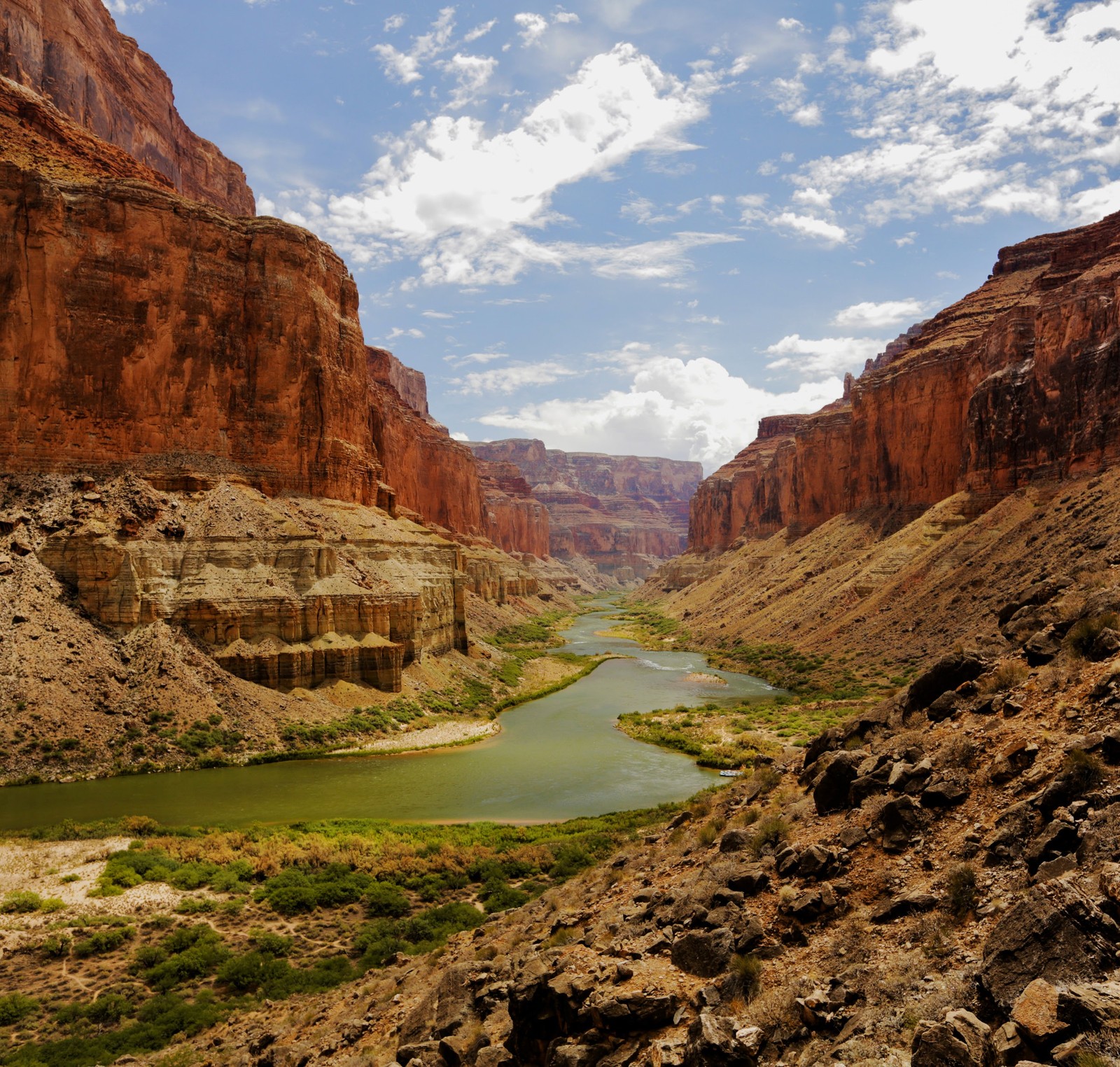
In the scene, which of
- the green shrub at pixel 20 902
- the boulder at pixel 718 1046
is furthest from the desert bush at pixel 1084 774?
the green shrub at pixel 20 902

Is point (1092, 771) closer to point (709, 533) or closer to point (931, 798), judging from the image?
point (931, 798)

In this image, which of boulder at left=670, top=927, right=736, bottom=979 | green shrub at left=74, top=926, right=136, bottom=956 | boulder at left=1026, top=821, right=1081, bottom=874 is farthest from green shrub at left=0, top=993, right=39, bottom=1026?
boulder at left=1026, top=821, right=1081, bottom=874

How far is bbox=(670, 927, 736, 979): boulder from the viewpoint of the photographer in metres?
8.34

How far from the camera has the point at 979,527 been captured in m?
54.7

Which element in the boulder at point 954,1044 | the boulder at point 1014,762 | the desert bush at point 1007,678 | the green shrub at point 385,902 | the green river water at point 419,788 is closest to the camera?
the boulder at point 954,1044

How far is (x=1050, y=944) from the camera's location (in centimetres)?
570

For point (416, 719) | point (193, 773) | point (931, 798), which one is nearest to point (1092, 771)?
point (931, 798)

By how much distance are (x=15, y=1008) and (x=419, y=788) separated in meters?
18.3

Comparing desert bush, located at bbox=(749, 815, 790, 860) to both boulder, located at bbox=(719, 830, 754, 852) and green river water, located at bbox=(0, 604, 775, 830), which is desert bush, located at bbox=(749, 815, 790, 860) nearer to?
boulder, located at bbox=(719, 830, 754, 852)

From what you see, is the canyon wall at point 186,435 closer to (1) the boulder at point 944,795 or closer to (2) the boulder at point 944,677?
(2) the boulder at point 944,677

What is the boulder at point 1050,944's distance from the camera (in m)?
5.48

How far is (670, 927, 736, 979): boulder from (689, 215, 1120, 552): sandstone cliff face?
51.4 m

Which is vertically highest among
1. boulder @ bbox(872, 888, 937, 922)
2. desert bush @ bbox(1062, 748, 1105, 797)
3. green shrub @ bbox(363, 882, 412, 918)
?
desert bush @ bbox(1062, 748, 1105, 797)

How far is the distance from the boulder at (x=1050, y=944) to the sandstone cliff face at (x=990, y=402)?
51717 millimetres
